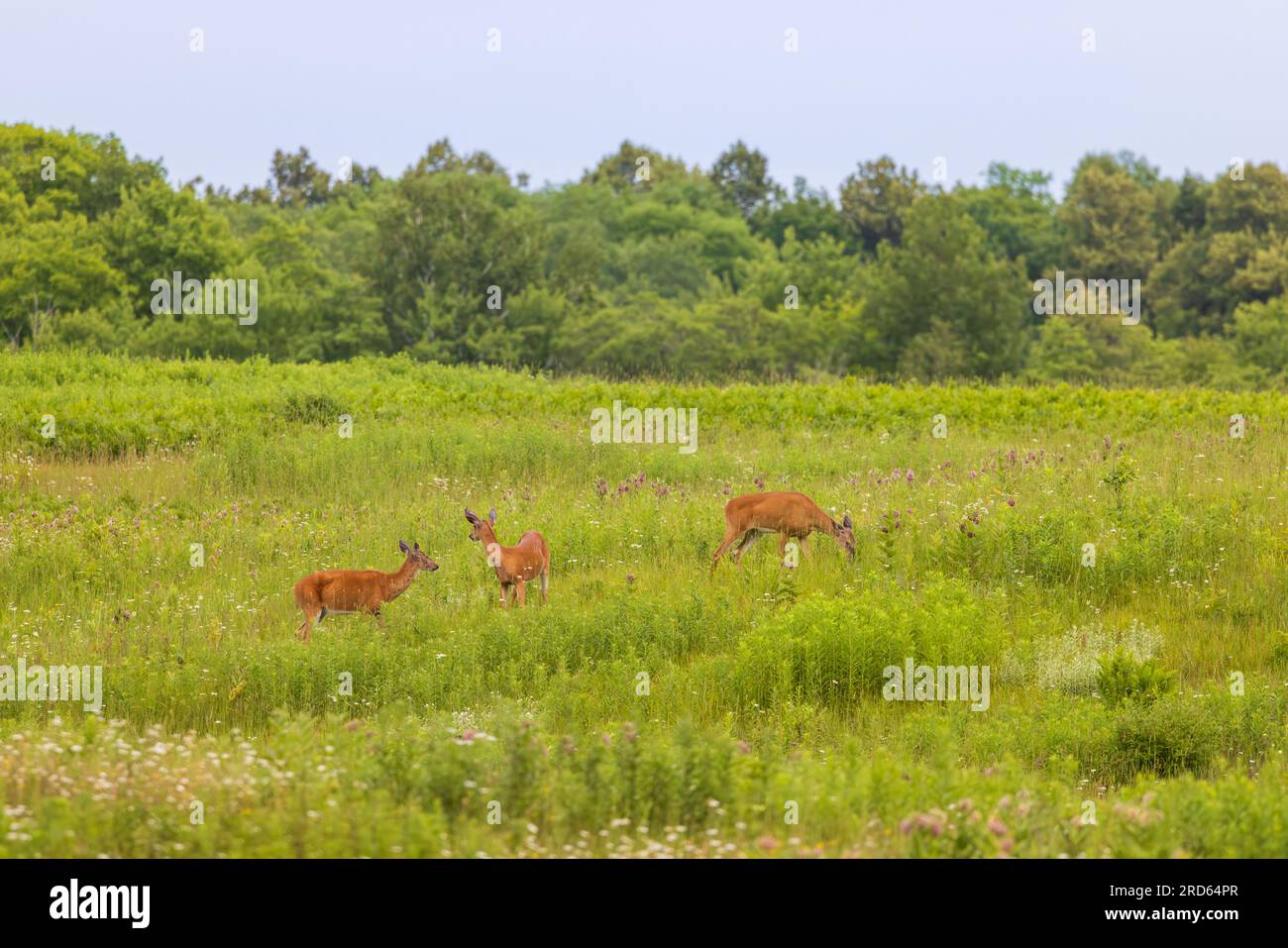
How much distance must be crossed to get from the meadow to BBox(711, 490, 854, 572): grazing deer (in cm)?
31

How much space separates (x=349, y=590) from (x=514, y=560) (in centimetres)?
148

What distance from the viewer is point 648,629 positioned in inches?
471

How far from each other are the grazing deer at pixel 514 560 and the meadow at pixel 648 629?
35 centimetres

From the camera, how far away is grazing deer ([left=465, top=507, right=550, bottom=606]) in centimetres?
1215

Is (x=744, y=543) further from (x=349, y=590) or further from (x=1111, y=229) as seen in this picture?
(x=1111, y=229)

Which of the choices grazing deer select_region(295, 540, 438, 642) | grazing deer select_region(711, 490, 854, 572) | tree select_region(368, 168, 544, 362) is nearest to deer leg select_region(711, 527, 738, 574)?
grazing deer select_region(711, 490, 854, 572)

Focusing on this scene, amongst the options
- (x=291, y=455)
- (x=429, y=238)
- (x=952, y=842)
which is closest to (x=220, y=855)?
(x=952, y=842)

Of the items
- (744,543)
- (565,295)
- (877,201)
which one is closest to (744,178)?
(877,201)

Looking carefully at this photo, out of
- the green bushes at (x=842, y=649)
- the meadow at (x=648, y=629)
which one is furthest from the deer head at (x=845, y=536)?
the green bushes at (x=842, y=649)

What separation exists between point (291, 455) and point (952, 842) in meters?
15.1

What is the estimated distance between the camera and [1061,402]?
24078 mm

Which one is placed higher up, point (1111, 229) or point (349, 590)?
point (1111, 229)

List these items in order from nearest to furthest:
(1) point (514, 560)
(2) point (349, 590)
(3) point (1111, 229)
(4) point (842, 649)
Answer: (4) point (842, 649), (2) point (349, 590), (1) point (514, 560), (3) point (1111, 229)
